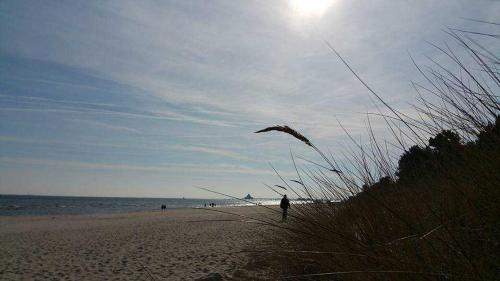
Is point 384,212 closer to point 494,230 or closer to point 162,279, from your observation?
point 494,230

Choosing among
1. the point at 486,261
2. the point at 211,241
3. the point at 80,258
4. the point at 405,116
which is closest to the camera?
the point at 486,261

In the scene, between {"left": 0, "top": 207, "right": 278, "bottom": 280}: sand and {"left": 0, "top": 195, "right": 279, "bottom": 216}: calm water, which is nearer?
{"left": 0, "top": 207, "right": 278, "bottom": 280}: sand

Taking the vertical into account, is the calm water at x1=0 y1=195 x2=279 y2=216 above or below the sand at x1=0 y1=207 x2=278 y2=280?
above

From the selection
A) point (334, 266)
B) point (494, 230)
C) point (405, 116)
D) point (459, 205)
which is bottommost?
point (334, 266)

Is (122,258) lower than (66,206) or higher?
lower

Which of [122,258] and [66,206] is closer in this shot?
[122,258]

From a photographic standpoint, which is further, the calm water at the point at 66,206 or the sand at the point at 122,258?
the calm water at the point at 66,206

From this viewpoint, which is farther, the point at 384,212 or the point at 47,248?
the point at 47,248

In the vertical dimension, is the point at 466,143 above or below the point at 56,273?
above

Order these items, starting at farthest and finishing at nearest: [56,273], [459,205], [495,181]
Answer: [56,273], [459,205], [495,181]

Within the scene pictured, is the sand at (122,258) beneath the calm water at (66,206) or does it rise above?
beneath

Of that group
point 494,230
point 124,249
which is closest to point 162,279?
point 124,249

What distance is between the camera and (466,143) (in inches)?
70.1

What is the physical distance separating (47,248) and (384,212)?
48.8 feet
